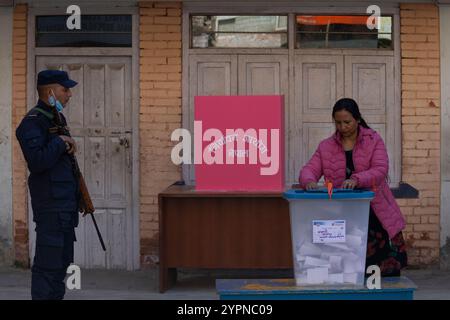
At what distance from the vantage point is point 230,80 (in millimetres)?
9641

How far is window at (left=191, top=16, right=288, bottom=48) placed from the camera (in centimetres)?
967

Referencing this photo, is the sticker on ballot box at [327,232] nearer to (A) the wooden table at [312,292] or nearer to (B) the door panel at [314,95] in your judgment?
(A) the wooden table at [312,292]

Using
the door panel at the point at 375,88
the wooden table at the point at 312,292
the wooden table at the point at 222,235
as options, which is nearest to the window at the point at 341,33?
the door panel at the point at 375,88

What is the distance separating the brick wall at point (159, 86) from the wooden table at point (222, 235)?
0.99 m

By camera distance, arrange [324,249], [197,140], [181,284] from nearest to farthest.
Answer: [324,249] → [197,140] → [181,284]

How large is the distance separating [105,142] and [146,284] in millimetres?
1614

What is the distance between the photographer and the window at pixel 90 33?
31.9 ft

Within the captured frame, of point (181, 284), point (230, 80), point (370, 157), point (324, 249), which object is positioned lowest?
point (181, 284)

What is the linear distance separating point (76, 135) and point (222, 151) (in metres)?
2.12

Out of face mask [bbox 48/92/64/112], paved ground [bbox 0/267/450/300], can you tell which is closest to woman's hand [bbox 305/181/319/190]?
face mask [bbox 48/92/64/112]

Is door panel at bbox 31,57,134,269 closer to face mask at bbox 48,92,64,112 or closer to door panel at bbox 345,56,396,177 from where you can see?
door panel at bbox 345,56,396,177

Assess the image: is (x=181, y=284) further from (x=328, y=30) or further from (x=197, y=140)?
(x=328, y=30)

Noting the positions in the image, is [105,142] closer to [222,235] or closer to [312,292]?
[222,235]
